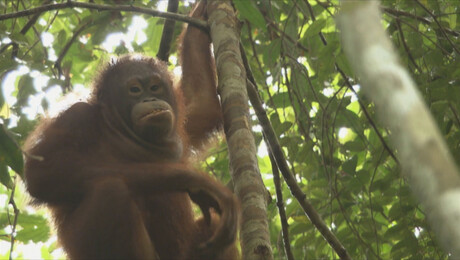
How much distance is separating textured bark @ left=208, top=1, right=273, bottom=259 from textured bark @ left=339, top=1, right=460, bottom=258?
139cm

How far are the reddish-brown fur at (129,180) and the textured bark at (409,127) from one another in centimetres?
175

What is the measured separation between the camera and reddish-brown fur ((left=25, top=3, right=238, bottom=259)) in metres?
2.87

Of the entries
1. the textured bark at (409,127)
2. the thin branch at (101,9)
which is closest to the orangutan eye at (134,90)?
the thin branch at (101,9)

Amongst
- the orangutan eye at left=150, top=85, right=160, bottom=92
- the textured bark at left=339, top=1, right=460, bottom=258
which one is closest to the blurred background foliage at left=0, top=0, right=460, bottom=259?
the orangutan eye at left=150, top=85, right=160, bottom=92

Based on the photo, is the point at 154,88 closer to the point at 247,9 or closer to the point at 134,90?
the point at 134,90

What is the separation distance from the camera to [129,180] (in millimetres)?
3074

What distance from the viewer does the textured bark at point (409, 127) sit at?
0.75 meters

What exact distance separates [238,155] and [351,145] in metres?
1.85

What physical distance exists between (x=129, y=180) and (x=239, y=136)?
78cm

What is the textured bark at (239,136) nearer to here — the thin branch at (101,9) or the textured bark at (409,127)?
the thin branch at (101,9)

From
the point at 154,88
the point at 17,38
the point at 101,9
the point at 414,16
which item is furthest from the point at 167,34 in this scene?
the point at 414,16

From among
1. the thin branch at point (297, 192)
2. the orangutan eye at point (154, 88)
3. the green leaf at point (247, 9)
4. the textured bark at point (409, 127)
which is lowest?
the textured bark at point (409, 127)

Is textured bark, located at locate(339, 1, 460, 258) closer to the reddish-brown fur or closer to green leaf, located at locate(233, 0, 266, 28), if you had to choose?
the reddish-brown fur

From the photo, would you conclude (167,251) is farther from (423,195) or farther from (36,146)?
(423,195)
